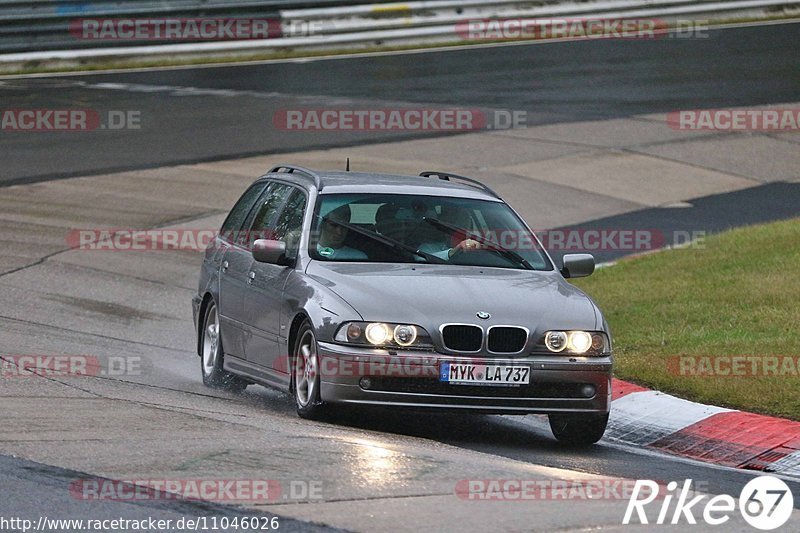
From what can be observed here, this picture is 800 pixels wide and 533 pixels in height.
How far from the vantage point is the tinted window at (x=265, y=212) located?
1084cm

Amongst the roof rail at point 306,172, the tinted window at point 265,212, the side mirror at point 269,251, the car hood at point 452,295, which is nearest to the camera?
the car hood at point 452,295

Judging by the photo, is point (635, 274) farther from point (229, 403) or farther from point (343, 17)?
point (343, 17)

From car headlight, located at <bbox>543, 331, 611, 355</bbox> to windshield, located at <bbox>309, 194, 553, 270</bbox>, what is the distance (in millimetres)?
1029

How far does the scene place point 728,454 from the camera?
920cm

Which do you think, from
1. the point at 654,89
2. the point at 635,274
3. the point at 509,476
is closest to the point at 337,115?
the point at 654,89

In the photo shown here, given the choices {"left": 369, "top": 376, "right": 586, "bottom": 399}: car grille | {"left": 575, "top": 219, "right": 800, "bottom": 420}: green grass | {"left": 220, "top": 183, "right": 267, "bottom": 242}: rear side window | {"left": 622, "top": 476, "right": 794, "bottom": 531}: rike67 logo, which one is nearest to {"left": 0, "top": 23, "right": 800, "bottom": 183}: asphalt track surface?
{"left": 575, "top": 219, "right": 800, "bottom": 420}: green grass

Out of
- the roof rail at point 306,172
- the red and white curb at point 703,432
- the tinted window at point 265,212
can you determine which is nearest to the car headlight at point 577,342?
the red and white curb at point 703,432

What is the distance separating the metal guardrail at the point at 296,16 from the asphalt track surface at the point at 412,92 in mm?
837

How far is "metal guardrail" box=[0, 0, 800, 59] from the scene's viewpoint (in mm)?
28281

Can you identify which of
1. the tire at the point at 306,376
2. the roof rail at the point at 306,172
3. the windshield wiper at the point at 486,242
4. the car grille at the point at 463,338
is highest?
the roof rail at the point at 306,172

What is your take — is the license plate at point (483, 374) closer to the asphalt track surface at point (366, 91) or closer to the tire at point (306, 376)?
the tire at point (306, 376)

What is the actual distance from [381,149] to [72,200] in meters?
5.29

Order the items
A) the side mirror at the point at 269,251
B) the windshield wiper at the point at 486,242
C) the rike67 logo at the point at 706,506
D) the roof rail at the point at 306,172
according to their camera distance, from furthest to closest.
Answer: the roof rail at the point at 306,172 → the windshield wiper at the point at 486,242 → the side mirror at the point at 269,251 → the rike67 logo at the point at 706,506

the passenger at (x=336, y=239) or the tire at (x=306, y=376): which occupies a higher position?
the passenger at (x=336, y=239)
